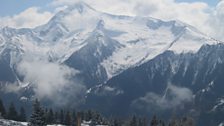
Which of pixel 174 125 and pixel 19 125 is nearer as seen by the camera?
pixel 19 125

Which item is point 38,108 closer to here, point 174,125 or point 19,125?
point 19,125

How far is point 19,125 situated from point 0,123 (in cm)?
1193

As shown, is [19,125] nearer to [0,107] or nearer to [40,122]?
[40,122]

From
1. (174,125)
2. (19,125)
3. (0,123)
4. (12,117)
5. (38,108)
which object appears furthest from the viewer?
(12,117)

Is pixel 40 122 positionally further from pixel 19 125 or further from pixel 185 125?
pixel 185 125

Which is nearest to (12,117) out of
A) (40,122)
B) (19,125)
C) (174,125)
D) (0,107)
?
(0,107)

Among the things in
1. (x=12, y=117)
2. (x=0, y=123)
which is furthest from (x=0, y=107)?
(x=0, y=123)

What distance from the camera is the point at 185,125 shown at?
19450 centimetres

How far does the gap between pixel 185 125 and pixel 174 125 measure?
1023cm

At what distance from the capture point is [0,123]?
4471 inches

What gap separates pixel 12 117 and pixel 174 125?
53.8 meters

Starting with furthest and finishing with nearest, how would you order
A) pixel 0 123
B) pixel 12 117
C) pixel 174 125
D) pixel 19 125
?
pixel 12 117 → pixel 174 125 → pixel 19 125 → pixel 0 123

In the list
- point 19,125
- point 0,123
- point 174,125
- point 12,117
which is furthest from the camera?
point 12,117

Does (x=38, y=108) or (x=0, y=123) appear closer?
(x=38, y=108)
